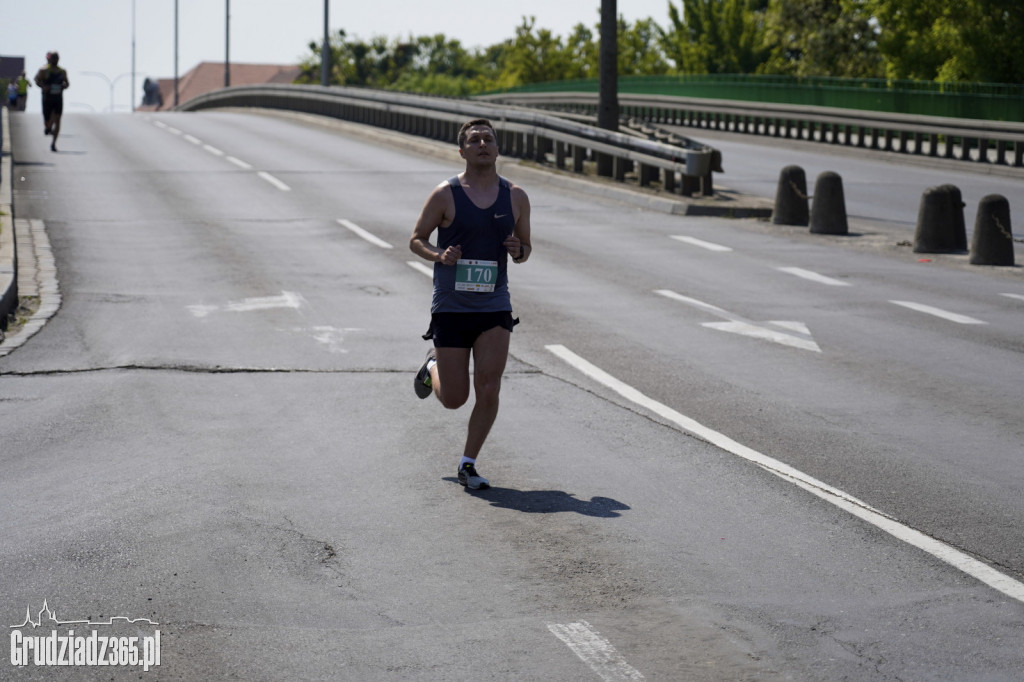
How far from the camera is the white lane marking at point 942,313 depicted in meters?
12.6

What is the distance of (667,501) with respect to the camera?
22.5 ft

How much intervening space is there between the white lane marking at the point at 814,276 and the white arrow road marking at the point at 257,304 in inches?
218

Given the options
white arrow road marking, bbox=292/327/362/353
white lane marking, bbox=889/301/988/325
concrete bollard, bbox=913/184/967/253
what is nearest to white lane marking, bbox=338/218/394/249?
white arrow road marking, bbox=292/327/362/353

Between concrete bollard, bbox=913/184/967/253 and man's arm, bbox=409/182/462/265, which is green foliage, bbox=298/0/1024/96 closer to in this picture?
concrete bollard, bbox=913/184/967/253

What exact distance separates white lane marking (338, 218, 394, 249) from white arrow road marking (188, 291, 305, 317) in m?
3.90

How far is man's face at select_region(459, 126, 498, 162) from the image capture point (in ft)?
22.7

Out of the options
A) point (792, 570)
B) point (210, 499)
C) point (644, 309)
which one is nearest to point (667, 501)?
point (792, 570)

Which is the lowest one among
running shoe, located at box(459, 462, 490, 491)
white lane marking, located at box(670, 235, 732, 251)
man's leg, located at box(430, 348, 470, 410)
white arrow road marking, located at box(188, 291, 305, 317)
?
running shoe, located at box(459, 462, 490, 491)

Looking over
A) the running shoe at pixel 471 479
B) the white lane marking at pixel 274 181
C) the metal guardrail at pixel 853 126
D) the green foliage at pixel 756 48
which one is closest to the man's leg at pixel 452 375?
the running shoe at pixel 471 479

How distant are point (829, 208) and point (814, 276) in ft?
14.5

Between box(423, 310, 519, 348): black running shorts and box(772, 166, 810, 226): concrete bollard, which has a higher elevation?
box(772, 166, 810, 226): concrete bollard

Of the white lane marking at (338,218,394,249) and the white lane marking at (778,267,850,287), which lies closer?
the white lane marking at (778,267,850,287)

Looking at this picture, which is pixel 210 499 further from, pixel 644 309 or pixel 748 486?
pixel 644 309

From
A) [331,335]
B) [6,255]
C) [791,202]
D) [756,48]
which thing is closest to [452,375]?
[331,335]
